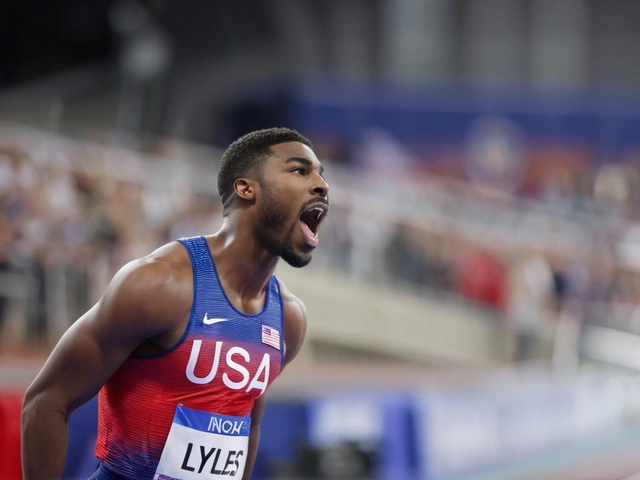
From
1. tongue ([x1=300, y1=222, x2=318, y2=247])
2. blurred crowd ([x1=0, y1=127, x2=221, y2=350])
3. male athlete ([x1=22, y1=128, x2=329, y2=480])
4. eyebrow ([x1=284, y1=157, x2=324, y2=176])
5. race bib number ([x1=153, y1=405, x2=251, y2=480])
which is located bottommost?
race bib number ([x1=153, y1=405, x2=251, y2=480])

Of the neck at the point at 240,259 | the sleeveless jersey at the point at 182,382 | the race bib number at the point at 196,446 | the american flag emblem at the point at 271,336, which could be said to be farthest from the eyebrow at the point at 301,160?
the race bib number at the point at 196,446

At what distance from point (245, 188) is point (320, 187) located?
286 millimetres

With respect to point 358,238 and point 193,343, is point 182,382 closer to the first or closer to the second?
point 193,343

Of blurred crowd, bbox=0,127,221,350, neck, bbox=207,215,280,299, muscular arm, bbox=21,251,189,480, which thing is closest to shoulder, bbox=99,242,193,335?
muscular arm, bbox=21,251,189,480

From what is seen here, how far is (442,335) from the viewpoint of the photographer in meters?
15.4

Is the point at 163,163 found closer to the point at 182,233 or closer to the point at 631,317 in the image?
the point at 182,233

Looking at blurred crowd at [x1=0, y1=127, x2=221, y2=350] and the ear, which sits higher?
blurred crowd at [x1=0, y1=127, x2=221, y2=350]

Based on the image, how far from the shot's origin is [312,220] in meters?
3.23

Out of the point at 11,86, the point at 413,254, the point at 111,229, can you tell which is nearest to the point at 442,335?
the point at 413,254

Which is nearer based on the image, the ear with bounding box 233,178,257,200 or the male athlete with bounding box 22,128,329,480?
the male athlete with bounding box 22,128,329,480

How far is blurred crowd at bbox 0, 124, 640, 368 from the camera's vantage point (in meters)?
9.65

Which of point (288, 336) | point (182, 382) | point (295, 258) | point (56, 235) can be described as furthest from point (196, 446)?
point (56, 235)

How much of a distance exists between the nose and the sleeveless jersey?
0.48 metres

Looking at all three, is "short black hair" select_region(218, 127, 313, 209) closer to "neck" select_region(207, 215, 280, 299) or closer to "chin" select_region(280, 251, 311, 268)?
"neck" select_region(207, 215, 280, 299)
